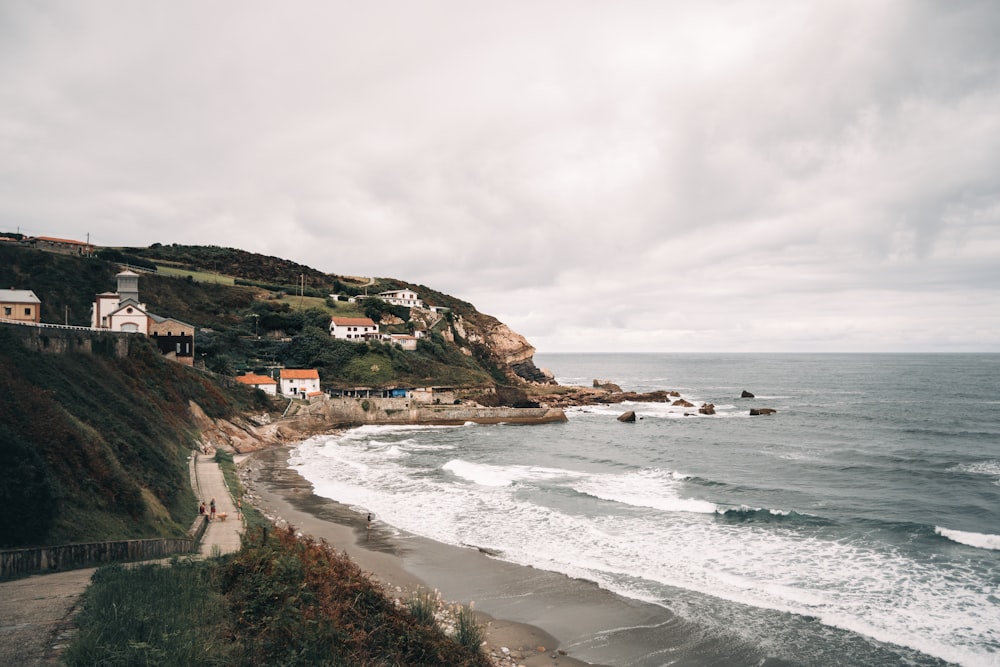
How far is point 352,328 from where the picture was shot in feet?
278

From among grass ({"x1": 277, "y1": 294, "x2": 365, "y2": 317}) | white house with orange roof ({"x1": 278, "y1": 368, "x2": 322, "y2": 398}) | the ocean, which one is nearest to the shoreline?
the ocean

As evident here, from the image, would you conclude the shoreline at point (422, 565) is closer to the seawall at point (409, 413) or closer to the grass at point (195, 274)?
the seawall at point (409, 413)

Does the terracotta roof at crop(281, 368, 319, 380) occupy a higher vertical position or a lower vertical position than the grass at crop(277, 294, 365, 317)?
lower

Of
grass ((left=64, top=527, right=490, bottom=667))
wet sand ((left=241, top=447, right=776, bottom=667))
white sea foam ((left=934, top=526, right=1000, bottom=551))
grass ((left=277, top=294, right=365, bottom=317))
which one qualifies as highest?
grass ((left=277, top=294, right=365, bottom=317))

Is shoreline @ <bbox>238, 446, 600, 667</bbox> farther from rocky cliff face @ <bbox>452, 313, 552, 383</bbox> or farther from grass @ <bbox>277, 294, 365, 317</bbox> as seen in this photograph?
rocky cliff face @ <bbox>452, 313, 552, 383</bbox>

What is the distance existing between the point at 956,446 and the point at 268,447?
55328mm

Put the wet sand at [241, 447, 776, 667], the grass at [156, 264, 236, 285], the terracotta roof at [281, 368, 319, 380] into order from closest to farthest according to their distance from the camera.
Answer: the wet sand at [241, 447, 776, 667], the terracotta roof at [281, 368, 319, 380], the grass at [156, 264, 236, 285]

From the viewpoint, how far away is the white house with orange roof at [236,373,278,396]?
5877cm

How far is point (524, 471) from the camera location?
37531 mm

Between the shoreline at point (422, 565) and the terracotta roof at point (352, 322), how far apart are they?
52.4 metres

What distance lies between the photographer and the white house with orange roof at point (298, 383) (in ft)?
206

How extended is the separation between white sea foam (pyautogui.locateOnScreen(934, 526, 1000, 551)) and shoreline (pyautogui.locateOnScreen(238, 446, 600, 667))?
1600 cm

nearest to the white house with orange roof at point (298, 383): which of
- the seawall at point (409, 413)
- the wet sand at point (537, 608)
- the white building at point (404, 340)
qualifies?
the seawall at point (409, 413)

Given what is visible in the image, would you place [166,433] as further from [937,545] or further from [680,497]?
[937,545]
